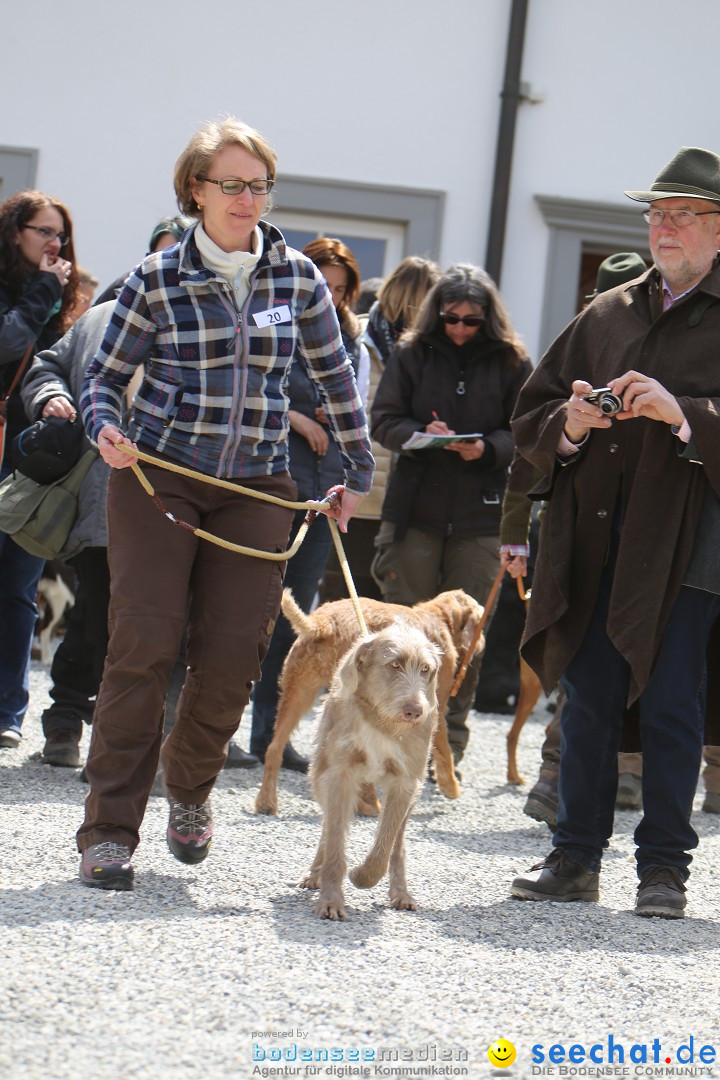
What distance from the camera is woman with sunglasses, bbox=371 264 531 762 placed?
7344mm

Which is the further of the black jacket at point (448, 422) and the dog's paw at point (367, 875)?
the black jacket at point (448, 422)

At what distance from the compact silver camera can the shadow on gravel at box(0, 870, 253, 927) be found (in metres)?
1.89

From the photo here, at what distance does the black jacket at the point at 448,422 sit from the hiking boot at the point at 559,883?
2.67 metres

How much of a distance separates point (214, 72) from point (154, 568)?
6.99 meters

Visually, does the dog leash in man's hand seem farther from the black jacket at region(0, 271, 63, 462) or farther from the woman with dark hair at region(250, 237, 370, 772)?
the black jacket at region(0, 271, 63, 462)

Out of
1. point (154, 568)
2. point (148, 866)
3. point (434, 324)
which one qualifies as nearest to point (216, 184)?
point (154, 568)

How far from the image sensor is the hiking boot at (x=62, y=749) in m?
6.42

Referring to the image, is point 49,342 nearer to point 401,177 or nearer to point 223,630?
point 223,630

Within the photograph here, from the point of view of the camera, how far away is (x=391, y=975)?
146 inches

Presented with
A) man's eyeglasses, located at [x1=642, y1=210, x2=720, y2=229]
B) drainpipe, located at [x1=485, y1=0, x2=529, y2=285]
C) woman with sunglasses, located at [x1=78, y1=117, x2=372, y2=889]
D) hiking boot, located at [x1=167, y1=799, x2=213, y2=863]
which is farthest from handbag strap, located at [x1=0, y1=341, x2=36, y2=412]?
drainpipe, located at [x1=485, y1=0, x2=529, y2=285]

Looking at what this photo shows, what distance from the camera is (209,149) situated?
445 cm

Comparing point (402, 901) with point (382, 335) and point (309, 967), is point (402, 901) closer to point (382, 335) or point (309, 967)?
point (309, 967)

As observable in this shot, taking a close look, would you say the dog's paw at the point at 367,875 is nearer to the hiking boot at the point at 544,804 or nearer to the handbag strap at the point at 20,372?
the hiking boot at the point at 544,804

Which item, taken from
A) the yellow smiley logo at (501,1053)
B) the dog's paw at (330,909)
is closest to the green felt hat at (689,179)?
the dog's paw at (330,909)
